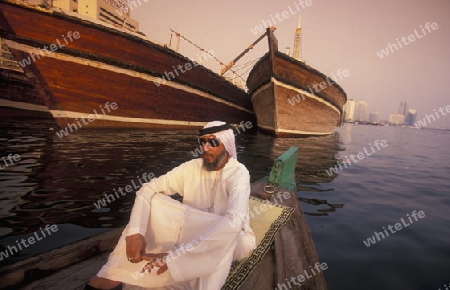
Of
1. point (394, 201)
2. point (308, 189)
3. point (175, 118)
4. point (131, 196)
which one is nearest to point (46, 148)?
point (131, 196)

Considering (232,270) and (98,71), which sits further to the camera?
(98,71)

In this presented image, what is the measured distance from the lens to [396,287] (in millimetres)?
2699

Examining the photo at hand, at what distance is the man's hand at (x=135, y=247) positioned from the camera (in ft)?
5.73

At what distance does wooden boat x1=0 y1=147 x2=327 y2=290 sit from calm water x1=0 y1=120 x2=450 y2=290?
73 centimetres

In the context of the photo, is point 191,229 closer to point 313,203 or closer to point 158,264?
point 158,264

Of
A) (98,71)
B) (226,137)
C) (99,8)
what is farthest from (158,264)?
(99,8)

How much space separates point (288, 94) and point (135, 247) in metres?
12.6

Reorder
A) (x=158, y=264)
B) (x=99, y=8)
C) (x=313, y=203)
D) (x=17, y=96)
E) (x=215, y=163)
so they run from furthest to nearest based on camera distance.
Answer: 1. (x=99, y=8)
2. (x=17, y=96)
3. (x=313, y=203)
4. (x=215, y=163)
5. (x=158, y=264)

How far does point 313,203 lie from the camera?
5000 mm

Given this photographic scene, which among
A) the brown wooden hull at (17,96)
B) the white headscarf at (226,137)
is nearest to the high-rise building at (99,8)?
the brown wooden hull at (17,96)

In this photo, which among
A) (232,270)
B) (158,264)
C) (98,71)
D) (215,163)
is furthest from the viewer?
(98,71)

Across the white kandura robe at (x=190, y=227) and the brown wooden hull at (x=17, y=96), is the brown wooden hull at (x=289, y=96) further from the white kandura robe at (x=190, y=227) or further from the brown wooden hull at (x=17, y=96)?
the brown wooden hull at (x=17, y=96)

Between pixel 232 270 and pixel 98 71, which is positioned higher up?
pixel 98 71

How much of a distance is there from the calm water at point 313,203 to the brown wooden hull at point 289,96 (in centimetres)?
546
